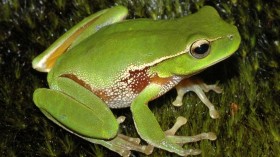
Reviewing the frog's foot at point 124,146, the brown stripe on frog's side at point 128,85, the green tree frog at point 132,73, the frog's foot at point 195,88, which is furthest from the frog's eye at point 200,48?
the frog's foot at point 124,146

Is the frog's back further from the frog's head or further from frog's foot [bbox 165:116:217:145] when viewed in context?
frog's foot [bbox 165:116:217:145]

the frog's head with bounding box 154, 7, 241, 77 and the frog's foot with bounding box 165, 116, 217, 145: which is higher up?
the frog's head with bounding box 154, 7, 241, 77

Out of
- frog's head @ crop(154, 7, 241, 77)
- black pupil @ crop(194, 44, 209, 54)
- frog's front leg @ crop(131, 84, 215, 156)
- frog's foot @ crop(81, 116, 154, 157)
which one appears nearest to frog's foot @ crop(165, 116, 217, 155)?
frog's front leg @ crop(131, 84, 215, 156)

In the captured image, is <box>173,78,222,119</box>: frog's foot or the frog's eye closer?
the frog's eye

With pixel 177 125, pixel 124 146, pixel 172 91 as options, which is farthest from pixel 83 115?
pixel 172 91

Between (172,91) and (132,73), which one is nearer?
(132,73)

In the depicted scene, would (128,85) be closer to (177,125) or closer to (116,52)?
(116,52)
